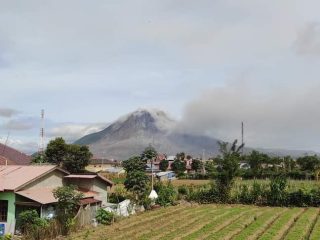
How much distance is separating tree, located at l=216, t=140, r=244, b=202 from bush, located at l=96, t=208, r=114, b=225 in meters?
17.6

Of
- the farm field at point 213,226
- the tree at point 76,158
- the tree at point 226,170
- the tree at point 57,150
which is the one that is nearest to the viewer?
the farm field at point 213,226

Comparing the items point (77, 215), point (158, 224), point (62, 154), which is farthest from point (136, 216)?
point (62, 154)

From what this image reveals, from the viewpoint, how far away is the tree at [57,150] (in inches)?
2925

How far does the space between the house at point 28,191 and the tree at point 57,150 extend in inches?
1623

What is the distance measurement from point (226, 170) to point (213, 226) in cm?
1924

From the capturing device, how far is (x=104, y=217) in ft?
99.1

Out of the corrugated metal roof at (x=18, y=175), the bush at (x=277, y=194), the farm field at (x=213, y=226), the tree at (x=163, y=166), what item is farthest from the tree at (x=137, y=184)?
the tree at (x=163, y=166)

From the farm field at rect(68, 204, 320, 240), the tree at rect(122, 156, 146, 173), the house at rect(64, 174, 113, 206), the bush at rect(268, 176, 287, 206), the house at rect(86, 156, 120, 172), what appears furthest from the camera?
the house at rect(86, 156, 120, 172)

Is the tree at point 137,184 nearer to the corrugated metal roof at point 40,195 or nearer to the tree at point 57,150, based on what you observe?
the corrugated metal roof at point 40,195

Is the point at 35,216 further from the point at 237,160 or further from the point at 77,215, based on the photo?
the point at 237,160

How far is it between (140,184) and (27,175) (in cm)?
1204

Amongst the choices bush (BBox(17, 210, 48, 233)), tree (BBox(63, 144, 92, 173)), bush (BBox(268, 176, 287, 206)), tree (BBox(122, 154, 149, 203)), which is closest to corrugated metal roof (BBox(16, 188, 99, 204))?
bush (BBox(17, 210, 48, 233))

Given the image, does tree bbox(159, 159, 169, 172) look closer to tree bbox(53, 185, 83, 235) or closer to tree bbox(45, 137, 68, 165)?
tree bbox(45, 137, 68, 165)

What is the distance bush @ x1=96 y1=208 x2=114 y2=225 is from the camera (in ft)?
98.5
